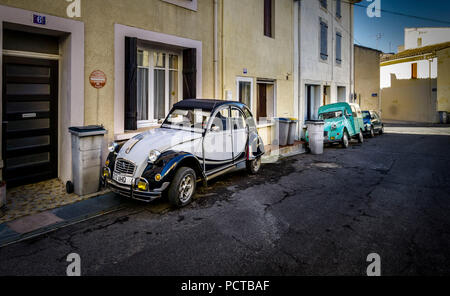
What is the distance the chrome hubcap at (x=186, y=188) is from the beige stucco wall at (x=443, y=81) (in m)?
30.3

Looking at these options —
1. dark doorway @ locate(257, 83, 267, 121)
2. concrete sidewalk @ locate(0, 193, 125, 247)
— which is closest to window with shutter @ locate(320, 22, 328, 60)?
dark doorway @ locate(257, 83, 267, 121)

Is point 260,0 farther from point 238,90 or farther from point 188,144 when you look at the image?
point 188,144

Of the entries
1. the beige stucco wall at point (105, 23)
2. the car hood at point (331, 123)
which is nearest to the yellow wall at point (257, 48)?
the car hood at point (331, 123)

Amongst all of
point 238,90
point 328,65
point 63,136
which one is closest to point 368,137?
point 328,65

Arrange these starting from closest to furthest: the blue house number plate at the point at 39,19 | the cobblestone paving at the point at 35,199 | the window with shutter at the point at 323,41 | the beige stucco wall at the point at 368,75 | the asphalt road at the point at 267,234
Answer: the asphalt road at the point at 267,234
the cobblestone paving at the point at 35,199
the blue house number plate at the point at 39,19
the window with shutter at the point at 323,41
the beige stucco wall at the point at 368,75

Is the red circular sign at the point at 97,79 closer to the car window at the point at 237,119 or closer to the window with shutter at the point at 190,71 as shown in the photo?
the window with shutter at the point at 190,71

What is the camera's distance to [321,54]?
617 inches

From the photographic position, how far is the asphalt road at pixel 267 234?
3350mm

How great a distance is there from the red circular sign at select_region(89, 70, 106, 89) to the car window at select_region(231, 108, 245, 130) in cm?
284

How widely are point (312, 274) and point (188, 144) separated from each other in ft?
10.4

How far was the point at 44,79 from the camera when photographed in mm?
6406

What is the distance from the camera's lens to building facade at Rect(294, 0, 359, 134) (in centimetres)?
1376

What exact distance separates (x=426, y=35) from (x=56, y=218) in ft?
143

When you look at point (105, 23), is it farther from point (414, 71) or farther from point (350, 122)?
point (414, 71)
